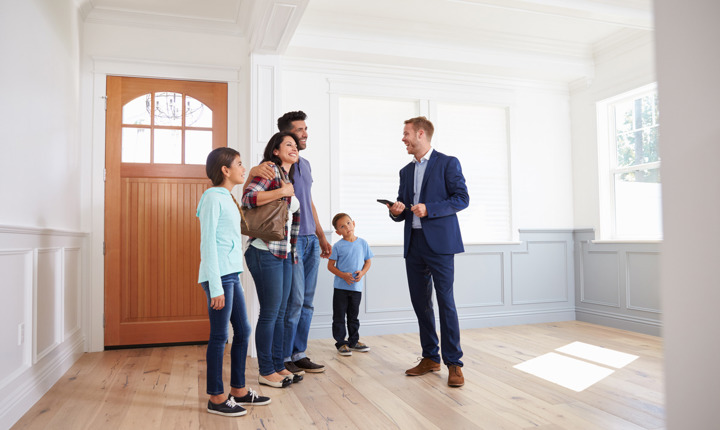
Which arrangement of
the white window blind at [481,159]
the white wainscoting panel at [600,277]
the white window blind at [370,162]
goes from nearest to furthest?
the white window blind at [370,162] < the white wainscoting panel at [600,277] < the white window blind at [481,159]

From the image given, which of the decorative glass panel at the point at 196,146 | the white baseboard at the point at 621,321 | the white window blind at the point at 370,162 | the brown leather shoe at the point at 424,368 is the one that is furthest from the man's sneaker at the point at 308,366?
the white baseboard at the point at 621,321

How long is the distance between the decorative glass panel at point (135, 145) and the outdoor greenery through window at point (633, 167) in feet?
14.7

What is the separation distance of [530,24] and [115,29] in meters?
3.67

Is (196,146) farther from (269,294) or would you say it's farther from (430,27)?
(430,27)

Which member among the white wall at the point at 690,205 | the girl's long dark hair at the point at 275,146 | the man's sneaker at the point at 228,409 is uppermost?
the girl's long dark hair at the point at 275,146

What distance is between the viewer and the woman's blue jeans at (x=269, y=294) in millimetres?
2572

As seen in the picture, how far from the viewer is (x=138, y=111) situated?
4.05 metres

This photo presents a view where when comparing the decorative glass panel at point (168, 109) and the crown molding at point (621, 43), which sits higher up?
the crown molding at point (621, 43)

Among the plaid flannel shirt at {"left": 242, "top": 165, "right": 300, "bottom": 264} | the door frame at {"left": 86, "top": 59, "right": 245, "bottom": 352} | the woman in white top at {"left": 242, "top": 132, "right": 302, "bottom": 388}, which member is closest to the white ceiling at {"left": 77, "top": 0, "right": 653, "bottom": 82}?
the door frame at {"left": 86, "top": 59, "right": 245, "bottom": 352}

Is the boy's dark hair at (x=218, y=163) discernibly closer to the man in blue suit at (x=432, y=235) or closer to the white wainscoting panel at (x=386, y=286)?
the man in blue suit at (x=432, y=235)

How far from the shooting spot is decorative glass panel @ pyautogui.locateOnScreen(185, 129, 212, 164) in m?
4.14

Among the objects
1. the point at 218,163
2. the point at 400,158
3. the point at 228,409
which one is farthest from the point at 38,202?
the point at 400,158

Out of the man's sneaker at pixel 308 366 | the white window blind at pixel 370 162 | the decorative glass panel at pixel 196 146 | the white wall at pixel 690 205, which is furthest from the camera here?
the white window blind at pixel 370 162

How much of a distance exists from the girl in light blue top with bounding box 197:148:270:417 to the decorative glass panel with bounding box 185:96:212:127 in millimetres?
1916
